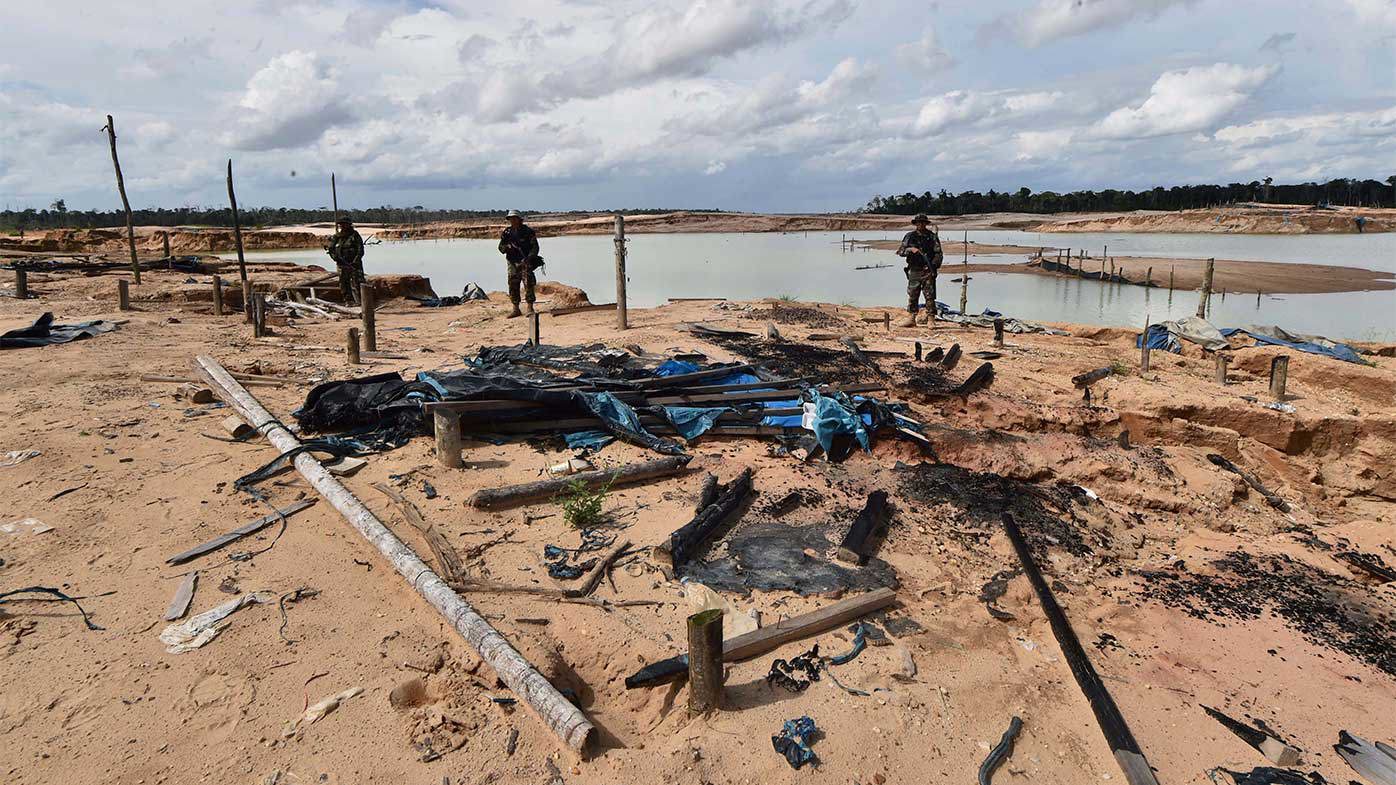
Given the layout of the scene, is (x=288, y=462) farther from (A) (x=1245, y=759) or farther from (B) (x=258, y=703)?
(A) (x=1245, y=759)

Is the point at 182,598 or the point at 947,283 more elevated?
the point at 947,283

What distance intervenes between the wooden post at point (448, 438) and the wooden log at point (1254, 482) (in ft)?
20.5

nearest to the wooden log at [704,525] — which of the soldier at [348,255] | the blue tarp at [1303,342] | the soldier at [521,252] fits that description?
the soldier at [521,252]

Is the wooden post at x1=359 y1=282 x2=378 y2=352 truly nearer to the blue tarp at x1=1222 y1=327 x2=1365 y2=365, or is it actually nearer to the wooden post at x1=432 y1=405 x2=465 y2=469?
the wooden post at x1=432 y1=405 x2=465 y2=469

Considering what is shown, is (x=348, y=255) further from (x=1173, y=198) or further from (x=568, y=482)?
(x=1173, y=198)

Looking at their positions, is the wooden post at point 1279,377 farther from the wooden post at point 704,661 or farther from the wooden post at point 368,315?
the wooden post at point 368,315

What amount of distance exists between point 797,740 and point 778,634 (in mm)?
597

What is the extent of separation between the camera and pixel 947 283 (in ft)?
95.6

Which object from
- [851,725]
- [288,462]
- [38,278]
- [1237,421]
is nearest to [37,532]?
[288,462]

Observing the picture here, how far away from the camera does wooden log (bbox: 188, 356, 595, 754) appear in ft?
9.46

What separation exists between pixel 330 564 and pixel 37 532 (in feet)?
6.04

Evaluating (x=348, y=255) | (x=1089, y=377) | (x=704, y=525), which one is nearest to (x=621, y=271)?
(x=348, y=255)

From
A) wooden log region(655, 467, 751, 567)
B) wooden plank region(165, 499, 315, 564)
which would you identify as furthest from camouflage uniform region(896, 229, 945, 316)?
wooden plank region(165, 499, 315, 564)

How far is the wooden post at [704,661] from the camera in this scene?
2.85m
